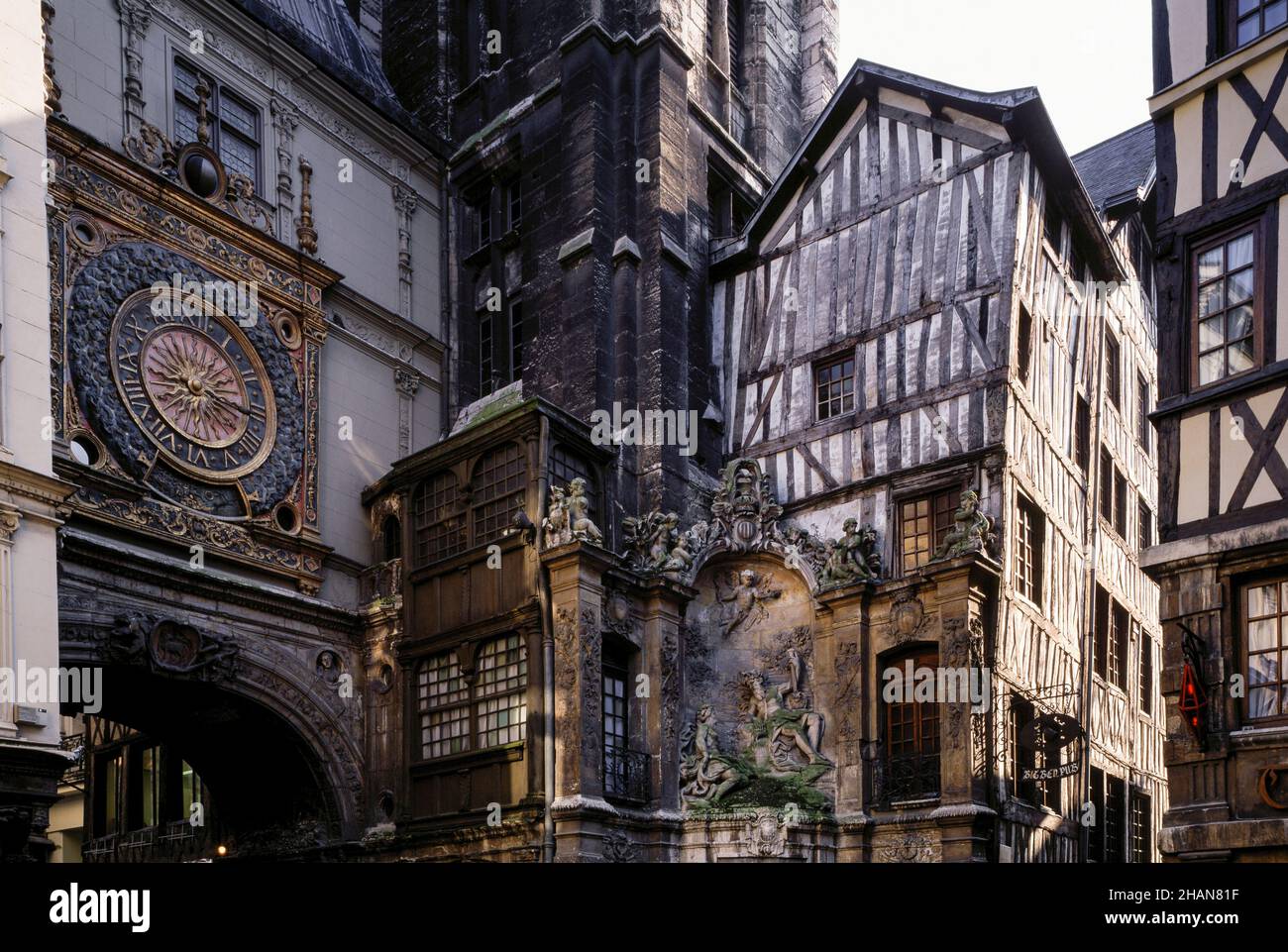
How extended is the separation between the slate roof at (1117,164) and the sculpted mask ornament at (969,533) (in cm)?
853

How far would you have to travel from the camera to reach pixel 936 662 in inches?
763

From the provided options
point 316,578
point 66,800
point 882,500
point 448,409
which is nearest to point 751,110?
point 448,409

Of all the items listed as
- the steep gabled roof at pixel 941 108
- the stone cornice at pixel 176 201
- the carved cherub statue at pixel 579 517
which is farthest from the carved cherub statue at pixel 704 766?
the stone cornice at pixel 176 201

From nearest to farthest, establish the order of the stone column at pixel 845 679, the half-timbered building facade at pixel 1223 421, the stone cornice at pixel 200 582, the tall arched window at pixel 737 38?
1. the half-timbered building facade at pixel 1223 421
2. the stone cornice at pixel 200 582
3. the stone column at pixel 845 679
4. the tall arched window at pixel 737 38

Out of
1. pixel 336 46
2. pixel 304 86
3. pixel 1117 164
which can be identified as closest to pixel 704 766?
pixel 304 86

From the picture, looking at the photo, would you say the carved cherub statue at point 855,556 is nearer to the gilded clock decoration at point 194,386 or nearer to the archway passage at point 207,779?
the archway passage at point 207,779

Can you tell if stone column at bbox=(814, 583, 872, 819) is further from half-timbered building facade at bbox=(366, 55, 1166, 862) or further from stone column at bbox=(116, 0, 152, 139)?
stone column at bbox=(116, 0, 152, 139)

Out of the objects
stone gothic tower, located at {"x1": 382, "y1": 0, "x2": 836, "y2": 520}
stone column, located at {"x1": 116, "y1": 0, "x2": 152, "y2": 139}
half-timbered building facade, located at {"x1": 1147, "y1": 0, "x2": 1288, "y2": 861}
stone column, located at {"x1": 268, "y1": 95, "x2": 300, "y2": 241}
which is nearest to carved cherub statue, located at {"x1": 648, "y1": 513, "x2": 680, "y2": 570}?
stone gothic tower, located at {"x1": 382, "y1": 0, "x2": 836, "y2": 520}

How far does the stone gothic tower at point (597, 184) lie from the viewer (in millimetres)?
22781

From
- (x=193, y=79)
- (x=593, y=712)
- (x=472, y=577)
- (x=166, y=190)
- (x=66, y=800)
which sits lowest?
(x=66, y=800)

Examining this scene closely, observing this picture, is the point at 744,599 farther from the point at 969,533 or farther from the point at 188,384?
the point at 188,384

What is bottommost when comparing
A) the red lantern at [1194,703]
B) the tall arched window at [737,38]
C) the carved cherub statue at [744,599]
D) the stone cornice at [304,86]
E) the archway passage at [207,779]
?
the archway passage at [207,779]
